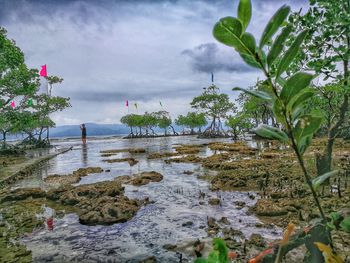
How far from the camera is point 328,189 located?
7.89 metres

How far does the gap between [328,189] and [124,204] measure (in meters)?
5.38

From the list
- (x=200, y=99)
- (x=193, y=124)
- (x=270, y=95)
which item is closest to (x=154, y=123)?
(x=193, y=124)

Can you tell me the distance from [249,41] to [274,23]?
0.30ft

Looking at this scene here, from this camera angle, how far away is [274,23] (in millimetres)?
848

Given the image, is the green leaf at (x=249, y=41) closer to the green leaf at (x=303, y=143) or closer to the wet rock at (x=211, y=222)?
the green leaf at (x=303, y=143)

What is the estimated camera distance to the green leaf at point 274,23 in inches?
32.6

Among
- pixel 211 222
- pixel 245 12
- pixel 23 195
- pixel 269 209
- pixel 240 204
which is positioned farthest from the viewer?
pixel 23 195

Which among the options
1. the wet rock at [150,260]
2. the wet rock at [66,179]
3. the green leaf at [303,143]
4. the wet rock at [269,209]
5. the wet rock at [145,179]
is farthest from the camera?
the wet rock at [66,179]

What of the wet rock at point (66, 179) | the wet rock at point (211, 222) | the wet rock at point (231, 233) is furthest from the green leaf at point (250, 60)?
the wet rock at point (66, 179)

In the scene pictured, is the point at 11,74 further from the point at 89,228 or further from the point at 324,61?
the point at 324,61

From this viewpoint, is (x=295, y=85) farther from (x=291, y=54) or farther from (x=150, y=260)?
(x=150, y=260)

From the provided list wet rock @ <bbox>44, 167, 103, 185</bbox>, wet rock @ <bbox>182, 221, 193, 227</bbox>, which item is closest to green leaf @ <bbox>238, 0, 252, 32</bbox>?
wet rock @ <bbox>182, 221, 193, 227</bbox>

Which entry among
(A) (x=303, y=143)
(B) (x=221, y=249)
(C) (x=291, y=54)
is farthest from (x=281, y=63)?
(B) (x=221, y=249)

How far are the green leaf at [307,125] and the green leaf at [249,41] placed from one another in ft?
0.84
